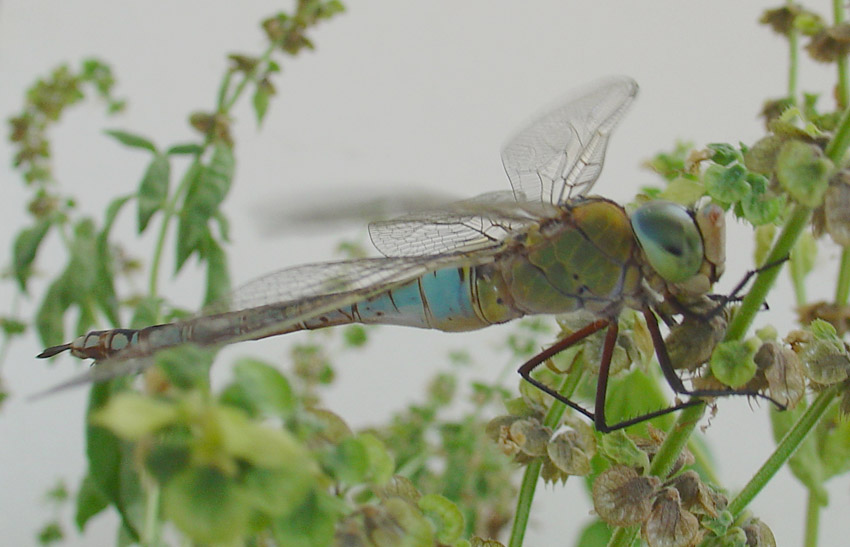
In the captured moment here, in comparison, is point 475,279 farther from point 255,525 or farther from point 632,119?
point 632,119

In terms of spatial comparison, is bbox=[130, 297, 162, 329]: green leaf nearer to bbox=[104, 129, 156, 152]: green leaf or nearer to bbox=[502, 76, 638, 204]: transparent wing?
bbox=[104, 129, 156, 152]: green leaf

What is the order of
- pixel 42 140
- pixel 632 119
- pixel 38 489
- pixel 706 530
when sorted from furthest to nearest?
pixel 38 489, pixel 632 119, pixel 42 140, pixel 706 530

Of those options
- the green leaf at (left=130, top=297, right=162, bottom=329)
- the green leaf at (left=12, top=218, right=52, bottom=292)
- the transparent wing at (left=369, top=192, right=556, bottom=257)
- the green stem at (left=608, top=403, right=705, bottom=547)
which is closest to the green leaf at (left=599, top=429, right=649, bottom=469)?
the green stem at (left=608, top=403, right=705, bottom=547)

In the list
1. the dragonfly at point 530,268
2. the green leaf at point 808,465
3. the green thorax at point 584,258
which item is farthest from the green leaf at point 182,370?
the green leaf at point 808,465

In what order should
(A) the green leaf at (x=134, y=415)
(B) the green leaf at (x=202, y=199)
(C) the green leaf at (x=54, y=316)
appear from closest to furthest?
1. (A) the green leaf at (x=134, y=415)
2. (B) the green leaf at (x=202, y=199)
3. (C) the green leaf at (x=54, y=316)

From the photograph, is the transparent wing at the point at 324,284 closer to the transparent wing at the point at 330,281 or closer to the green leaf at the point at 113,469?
the transparent wing at the point at 330,281

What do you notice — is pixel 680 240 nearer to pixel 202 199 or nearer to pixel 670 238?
pixel 670 238

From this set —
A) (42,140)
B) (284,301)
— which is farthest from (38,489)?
(284,301)
